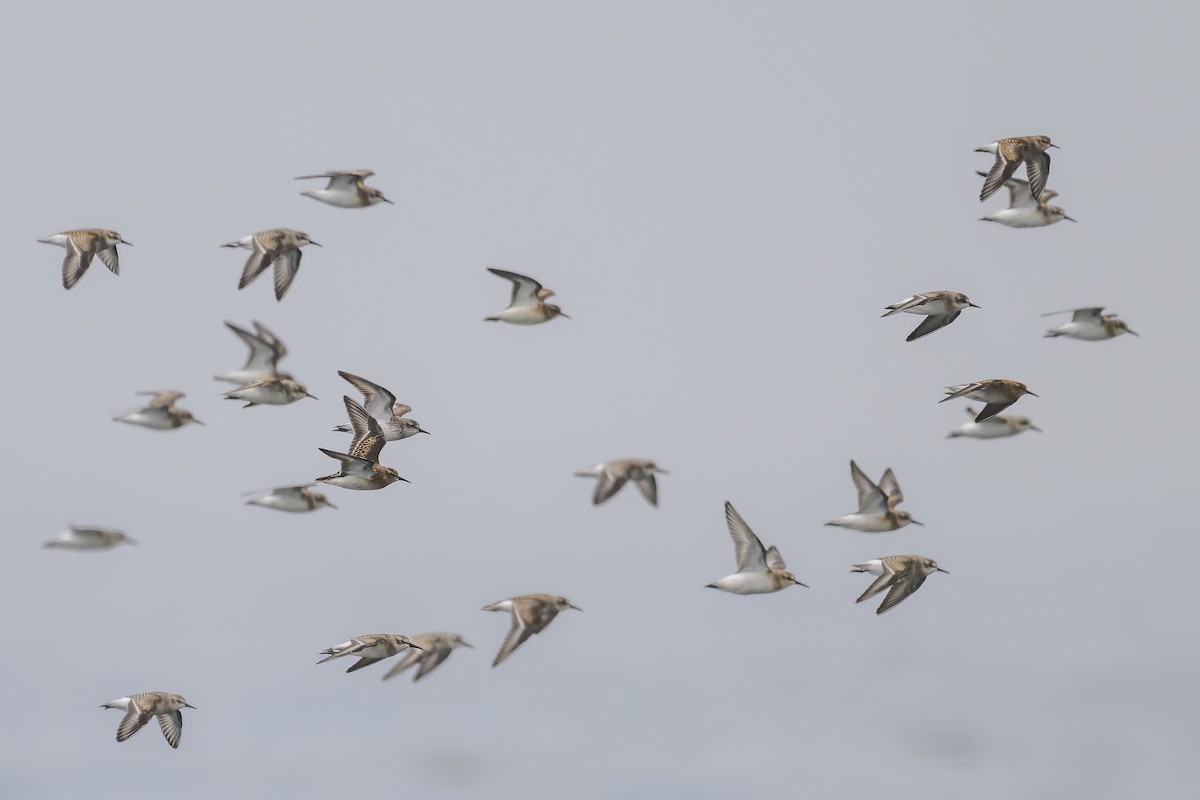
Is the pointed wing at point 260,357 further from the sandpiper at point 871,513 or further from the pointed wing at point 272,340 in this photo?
the sandpiper at point 871,513

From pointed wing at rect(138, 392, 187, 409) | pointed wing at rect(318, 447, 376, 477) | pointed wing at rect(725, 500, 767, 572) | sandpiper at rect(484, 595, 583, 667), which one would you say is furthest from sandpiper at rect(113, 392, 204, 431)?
pointed wing at rect(725, 500, 767, 572)

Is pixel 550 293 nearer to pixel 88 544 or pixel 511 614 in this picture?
pixel 511 614

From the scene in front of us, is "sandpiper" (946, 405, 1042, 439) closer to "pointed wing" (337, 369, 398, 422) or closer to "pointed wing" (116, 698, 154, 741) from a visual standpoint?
"pointed wing" (337, 369, 398, 422)

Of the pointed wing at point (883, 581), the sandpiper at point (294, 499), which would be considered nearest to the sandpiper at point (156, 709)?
the sandpiper at point (294, 499)

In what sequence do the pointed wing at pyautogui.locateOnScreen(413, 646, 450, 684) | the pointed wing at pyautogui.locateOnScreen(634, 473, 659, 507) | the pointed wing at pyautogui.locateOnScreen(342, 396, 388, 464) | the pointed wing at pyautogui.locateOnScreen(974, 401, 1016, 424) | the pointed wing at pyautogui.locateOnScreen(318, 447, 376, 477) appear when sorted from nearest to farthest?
the pointed wing at pyautogui.locateOnScreen(634, 473, 659, 507), the pointed wing at pyautogui.locateOnScreen(318, 447, 376, 477), the pointed wing at pyautogui.locateOnScreen(342, 396, 388, 464), the pointed wing at pyautogui.locateOnScreen(974, 401, 1016, 424), the pointed wing at pyautogui.locateOnScreen(413, 646, 450, 684)

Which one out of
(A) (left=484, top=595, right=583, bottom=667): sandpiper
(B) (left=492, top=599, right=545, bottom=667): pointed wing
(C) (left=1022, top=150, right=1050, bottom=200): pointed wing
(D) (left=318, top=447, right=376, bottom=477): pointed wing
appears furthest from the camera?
(C) (left=1022, top=150, right=1050, bottom=200): pointed wing

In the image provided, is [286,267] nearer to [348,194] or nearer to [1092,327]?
[348,194]
